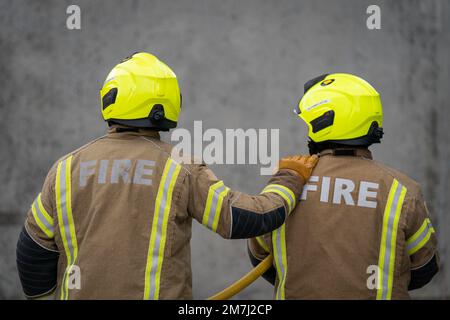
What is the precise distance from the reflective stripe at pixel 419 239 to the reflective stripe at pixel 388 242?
0.11m

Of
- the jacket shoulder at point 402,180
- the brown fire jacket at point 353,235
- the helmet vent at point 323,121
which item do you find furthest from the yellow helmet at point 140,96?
the jacket shoulder at point 402,180

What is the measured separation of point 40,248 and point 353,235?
4.59 feet

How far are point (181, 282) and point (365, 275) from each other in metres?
0.82

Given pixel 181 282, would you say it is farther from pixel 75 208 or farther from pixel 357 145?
pixel 357 145

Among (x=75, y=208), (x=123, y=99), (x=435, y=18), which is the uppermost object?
(x=435, y=18)

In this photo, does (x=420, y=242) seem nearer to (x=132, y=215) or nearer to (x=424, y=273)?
(x=424, y=273)

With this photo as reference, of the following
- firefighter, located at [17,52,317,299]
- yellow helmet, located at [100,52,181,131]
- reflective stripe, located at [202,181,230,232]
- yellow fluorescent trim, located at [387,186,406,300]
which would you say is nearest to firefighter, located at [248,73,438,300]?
yellow fluorescent trim, located at [387,186,406,300]

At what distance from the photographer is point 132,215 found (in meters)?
2.92

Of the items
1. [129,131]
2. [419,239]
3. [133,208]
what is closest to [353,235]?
[419,239]

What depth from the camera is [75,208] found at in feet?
9.82

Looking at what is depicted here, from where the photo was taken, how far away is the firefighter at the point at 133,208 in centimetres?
293

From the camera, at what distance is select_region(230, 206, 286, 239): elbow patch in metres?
3.01

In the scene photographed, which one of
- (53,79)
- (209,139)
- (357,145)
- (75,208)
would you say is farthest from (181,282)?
(53,79)
